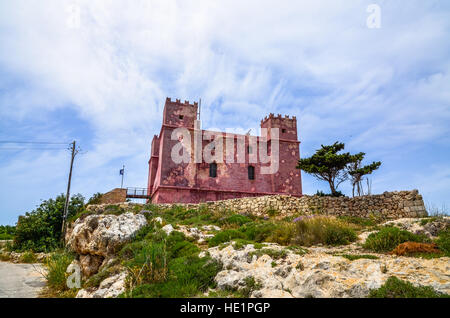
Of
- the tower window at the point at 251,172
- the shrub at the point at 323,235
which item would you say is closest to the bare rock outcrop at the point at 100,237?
the shrub at the point at 323,235

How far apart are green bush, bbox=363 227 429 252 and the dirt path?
462 inches

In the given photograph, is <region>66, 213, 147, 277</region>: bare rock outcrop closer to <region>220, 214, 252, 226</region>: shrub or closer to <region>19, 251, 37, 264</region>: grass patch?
<region>220, 214, 252, 226</region>: shrub

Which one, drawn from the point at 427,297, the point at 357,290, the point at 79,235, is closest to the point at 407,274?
the point at 427,297

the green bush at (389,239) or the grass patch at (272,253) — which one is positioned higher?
the green bush at (389,239)

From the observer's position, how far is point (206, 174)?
23922 millimetres

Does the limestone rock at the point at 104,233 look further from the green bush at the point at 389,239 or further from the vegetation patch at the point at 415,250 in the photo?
the vegetation patch at the point at 415,250

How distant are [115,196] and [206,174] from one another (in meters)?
9.24

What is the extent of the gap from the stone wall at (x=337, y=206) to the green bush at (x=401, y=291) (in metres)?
10.6

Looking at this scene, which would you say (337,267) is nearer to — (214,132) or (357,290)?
(357,290)

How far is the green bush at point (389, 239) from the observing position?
276 inches

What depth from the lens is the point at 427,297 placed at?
12.2ft

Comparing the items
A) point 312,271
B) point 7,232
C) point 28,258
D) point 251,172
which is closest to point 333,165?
point 251,172
